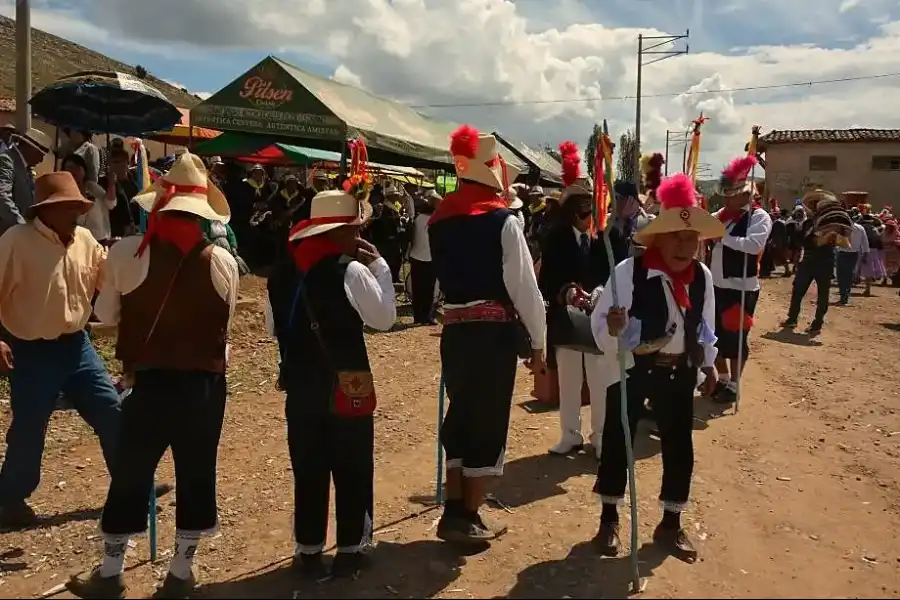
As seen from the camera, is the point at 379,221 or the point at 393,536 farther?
the point at 379,221

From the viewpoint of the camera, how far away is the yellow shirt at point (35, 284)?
4.11 meters

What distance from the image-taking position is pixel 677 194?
404cm

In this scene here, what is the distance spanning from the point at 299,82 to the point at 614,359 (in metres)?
7.68

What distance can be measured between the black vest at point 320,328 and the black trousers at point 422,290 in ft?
25.0

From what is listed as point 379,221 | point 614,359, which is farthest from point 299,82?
point 614,359

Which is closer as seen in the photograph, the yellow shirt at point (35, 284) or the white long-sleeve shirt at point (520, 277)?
the white long-sleeve shirt at point (520, 277)

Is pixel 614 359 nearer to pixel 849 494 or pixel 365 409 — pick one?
pixel 365 409

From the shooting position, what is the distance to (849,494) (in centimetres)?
519

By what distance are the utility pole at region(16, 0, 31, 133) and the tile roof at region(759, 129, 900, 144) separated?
33950 millimetres

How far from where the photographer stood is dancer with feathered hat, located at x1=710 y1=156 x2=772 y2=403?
7.09 m

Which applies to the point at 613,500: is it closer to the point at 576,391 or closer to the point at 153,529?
the point at 576,391

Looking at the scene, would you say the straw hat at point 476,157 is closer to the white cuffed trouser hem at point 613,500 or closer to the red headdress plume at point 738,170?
the white cuffed trouser hem at point 613,500

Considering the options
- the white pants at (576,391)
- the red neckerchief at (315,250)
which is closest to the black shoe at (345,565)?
the red neckerchief at (315,250)

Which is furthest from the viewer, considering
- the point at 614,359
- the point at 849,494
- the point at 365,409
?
the point at 849,494
